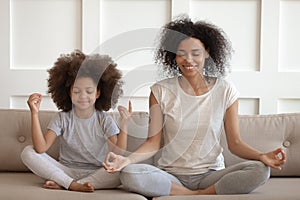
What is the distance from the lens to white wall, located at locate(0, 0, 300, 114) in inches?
104

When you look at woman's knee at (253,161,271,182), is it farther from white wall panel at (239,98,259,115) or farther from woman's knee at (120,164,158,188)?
white wall panel at (239,98,259,115)

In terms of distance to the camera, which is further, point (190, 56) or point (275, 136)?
point (275, 136)

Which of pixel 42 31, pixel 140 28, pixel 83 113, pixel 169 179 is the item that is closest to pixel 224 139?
pixel 169 179

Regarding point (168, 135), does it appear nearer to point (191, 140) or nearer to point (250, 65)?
point (191, 140)

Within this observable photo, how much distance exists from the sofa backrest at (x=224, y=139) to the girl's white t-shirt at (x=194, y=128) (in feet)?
0.39

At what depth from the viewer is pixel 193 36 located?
2.13 metres

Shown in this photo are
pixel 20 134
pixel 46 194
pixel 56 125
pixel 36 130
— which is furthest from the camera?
pixel 20 134

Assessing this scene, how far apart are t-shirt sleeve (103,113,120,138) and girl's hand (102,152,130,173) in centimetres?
18

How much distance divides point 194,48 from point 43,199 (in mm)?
765

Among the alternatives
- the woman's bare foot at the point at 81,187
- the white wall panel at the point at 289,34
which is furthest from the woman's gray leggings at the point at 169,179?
the white wall panel at the point at 289,34

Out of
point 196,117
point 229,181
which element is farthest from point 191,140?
point 229,181

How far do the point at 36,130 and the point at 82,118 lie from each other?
21cm

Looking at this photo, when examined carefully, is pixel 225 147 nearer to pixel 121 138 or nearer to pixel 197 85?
pixel 197 85

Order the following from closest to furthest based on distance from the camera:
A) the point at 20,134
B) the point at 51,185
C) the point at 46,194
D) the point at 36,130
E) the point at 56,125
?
the point at 46,194
the point at 51,185
the point at 36,130
the point at 56,125
the point at 20,134
